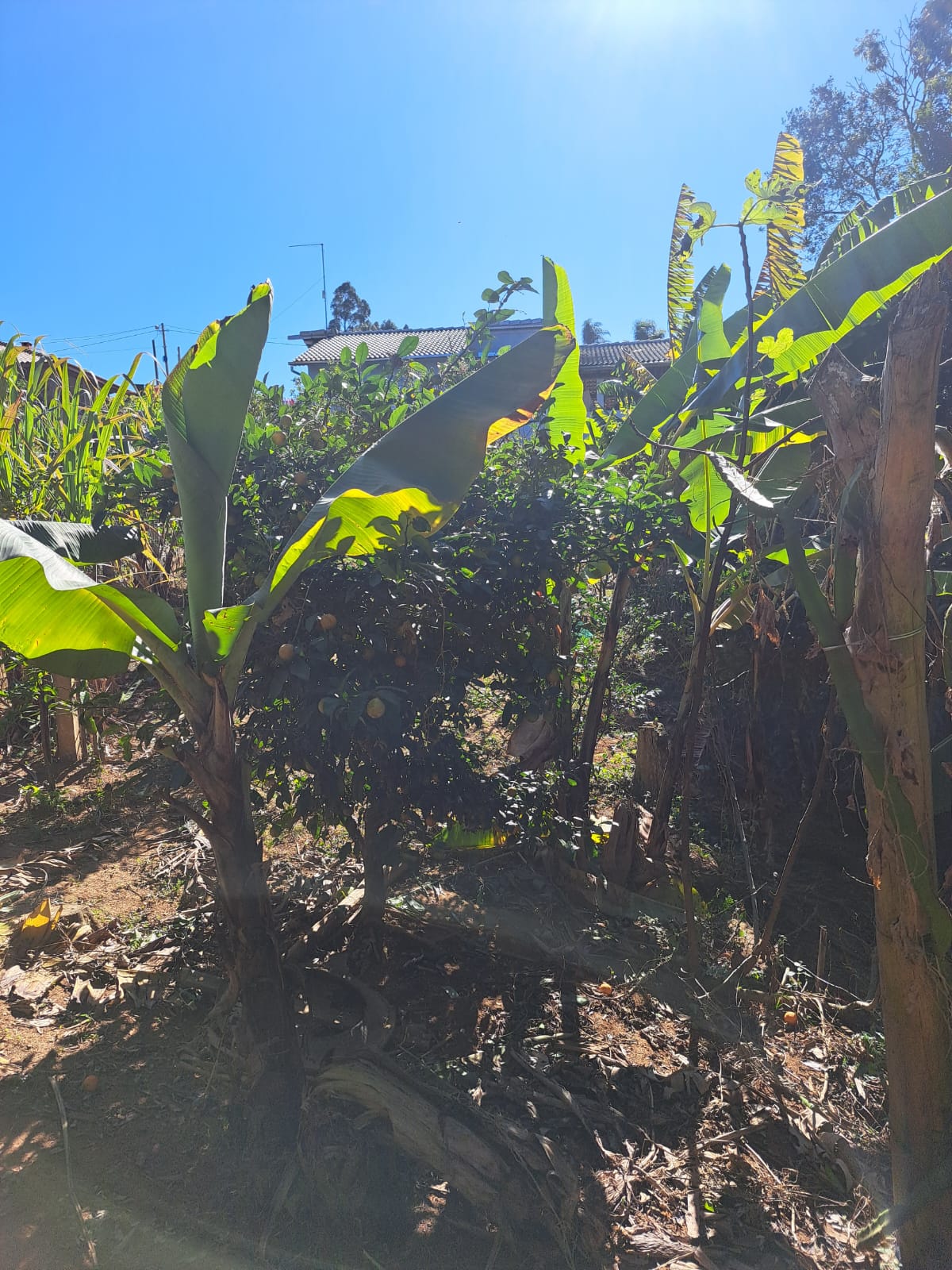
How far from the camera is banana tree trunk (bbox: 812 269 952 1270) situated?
183 cm

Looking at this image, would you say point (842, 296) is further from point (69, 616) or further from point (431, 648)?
point (69, 616)

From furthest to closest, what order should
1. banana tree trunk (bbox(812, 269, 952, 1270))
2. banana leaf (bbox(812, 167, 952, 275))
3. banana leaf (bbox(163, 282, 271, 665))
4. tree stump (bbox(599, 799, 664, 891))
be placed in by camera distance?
tree stump (bbox(599, 799, 664, 891))
banana leaf (bbox(812, 167, 952, 275))
banana leaf (bbox(163, 282, 271, 665))
banana tree trunk (bbox(812, 269, 952, 1270))

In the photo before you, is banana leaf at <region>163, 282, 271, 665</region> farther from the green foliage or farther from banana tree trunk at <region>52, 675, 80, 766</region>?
banana tree trunk at <region>52, 675, 80, 766</region>

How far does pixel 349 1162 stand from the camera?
2.45 m

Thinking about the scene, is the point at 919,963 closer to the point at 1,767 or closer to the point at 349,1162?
the point at 349,1162

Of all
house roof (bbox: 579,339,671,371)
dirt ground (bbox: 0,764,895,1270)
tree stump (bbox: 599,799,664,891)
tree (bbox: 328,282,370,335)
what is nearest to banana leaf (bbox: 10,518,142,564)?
dirt ground (bbox: 0,764,895,1270)

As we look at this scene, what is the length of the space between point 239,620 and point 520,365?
3.92ft

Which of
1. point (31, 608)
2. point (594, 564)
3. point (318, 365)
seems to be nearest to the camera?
point (31, 608)

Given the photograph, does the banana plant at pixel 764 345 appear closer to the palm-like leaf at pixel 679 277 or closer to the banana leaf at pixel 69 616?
the palm-like leaf at pixel 679 277

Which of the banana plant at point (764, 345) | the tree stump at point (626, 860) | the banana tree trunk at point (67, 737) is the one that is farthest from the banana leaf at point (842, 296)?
the banana tree trunk at point (67, 737)

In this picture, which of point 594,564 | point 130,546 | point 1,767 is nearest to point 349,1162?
point 130,546

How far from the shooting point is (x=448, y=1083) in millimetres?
2729

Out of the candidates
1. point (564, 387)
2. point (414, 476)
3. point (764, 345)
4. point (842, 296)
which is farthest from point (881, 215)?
point (414, 476)

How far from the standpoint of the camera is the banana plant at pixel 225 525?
2.33 m
